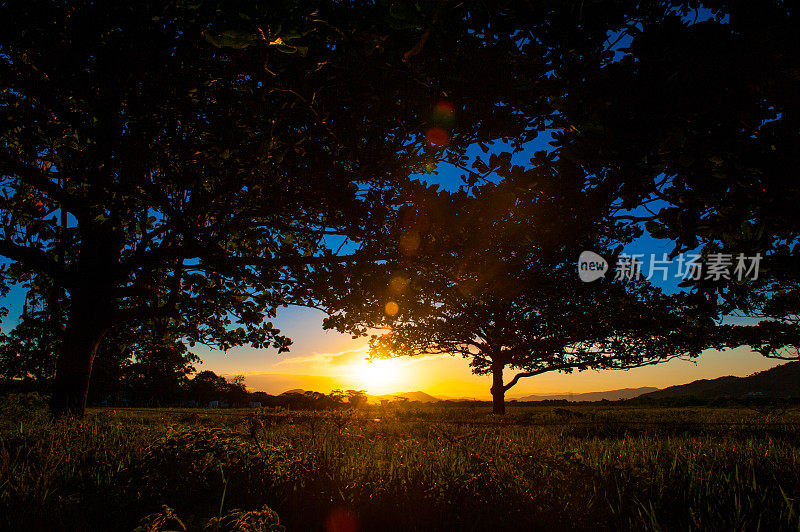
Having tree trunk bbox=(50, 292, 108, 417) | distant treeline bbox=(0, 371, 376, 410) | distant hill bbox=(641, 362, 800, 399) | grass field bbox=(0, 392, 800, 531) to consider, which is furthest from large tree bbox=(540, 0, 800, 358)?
distant hill bbox=(641, 362, 800, 399)

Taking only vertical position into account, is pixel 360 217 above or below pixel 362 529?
above

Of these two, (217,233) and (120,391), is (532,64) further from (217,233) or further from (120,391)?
(120,391)

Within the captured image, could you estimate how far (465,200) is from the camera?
546 centimetres

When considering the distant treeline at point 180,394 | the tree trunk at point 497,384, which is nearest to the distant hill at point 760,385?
the tree trunk at point 497,384

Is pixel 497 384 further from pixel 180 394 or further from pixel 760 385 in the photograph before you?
pixel 760 385

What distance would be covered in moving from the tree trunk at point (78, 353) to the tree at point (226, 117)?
0.12 ft

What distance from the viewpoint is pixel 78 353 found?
941cm

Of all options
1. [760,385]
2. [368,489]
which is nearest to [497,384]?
[368,489]

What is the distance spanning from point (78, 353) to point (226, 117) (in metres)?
7.88

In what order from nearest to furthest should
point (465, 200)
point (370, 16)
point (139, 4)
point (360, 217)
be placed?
point (370, 16) → point (139, 4) → point (465, 200) → point (360, 217)

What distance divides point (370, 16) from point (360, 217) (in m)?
4.31

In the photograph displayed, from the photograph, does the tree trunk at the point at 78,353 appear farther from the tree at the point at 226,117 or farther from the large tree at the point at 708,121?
the large tree at the point at 708,121

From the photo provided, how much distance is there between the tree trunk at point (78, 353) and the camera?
9.26 m

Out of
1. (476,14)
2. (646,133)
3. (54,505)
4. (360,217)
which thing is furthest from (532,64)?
(54,505)
